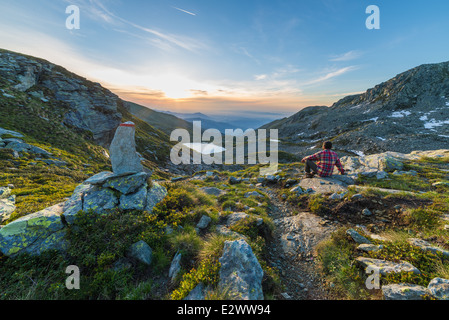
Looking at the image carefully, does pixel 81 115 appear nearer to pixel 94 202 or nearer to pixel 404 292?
pixel 94 202

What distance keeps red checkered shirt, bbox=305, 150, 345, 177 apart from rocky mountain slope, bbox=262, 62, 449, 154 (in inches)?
1890

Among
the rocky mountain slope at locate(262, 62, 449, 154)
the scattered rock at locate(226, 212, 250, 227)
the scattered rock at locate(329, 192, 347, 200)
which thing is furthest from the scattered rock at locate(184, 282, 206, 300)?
the rocky mountain slope at locate(262, 62, 449, 154)

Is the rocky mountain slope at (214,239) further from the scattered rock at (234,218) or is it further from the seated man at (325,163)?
the seated man at (325,163)

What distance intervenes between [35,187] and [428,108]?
13500 centimetres

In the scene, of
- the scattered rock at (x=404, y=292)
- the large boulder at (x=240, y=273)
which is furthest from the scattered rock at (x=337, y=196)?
the large boulder at (x=240, y=273)

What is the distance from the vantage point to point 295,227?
807 cm

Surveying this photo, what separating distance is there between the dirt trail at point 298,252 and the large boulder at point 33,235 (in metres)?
7.35

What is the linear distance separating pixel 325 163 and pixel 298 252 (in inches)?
331

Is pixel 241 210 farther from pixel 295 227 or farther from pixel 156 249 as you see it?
pixel 156 249

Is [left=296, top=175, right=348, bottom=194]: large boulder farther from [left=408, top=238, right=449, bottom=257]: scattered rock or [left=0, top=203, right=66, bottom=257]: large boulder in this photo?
[left=0, top=203, right=66, bottom=257]: large boulder

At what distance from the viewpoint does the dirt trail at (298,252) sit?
16.1 feet

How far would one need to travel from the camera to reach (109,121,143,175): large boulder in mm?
8841

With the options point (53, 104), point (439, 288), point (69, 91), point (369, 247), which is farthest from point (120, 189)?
point (69, 91)
